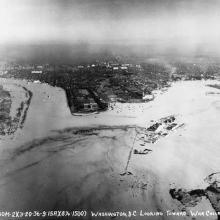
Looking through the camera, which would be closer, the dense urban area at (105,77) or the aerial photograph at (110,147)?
the aerial photograph at (110,147)

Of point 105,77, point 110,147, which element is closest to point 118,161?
point 110,147

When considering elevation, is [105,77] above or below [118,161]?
above

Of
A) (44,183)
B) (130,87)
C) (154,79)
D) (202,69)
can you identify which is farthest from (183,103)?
(202,69)

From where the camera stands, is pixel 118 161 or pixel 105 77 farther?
pixel 105 77

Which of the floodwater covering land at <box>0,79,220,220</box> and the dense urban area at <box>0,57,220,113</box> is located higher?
the dense urban area at <box>0,57,220,113</box>

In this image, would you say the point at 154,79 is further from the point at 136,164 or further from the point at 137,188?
the point at 137,188

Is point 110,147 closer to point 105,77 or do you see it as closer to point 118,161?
point 118,161

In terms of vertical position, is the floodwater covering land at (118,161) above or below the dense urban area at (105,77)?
below

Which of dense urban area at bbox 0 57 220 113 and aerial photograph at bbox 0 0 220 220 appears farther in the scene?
dense urban area at bbox 0 57 220 113

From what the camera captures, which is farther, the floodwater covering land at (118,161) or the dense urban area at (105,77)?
the dense urban area at (105,77)
